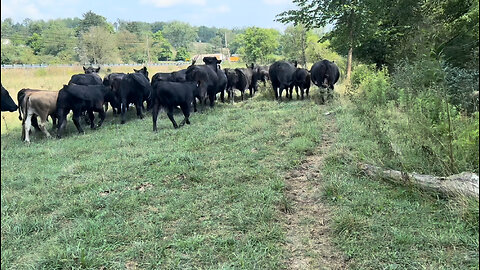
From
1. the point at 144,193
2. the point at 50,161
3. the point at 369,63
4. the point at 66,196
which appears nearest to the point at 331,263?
the point at 144,193

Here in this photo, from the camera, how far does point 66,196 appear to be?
15.6ft

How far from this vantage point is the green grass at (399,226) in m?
2.99

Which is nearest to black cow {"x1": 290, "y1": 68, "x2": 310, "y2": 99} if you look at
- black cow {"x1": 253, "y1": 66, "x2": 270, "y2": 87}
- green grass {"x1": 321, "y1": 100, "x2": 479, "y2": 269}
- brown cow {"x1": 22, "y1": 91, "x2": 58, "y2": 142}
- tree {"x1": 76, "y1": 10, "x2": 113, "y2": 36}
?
black cow {"x1": 253, "y1": 66, "x2": 270, "y2": 87}

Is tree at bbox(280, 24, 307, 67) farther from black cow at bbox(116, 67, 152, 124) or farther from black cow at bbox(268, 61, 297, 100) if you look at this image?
black cow at bbox(116, 67, 152, 124)

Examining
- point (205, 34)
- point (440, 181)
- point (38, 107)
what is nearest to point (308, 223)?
point (440, 181)

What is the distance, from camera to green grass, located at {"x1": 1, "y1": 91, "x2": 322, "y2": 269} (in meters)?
3.24

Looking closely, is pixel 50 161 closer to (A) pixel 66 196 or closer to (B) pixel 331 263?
(A) pixel 66 196

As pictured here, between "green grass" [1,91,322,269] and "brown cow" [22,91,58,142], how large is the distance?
75cm

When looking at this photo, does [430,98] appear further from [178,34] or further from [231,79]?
[178,34]

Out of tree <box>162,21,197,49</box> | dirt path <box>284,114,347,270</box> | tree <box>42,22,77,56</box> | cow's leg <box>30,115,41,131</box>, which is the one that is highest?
tree <box>162,21,197,49</box>

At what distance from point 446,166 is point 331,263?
2.25 meters

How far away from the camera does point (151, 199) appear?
4566 millimetres

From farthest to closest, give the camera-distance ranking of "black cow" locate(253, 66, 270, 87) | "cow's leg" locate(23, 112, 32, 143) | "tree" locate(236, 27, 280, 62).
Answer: "tree" locate(236, 27, 280, 62) → "black cow" locate(253, 66, 270, 87) → "cow's leg" locate(23, 112, 32, 143)

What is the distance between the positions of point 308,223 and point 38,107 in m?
8.18
